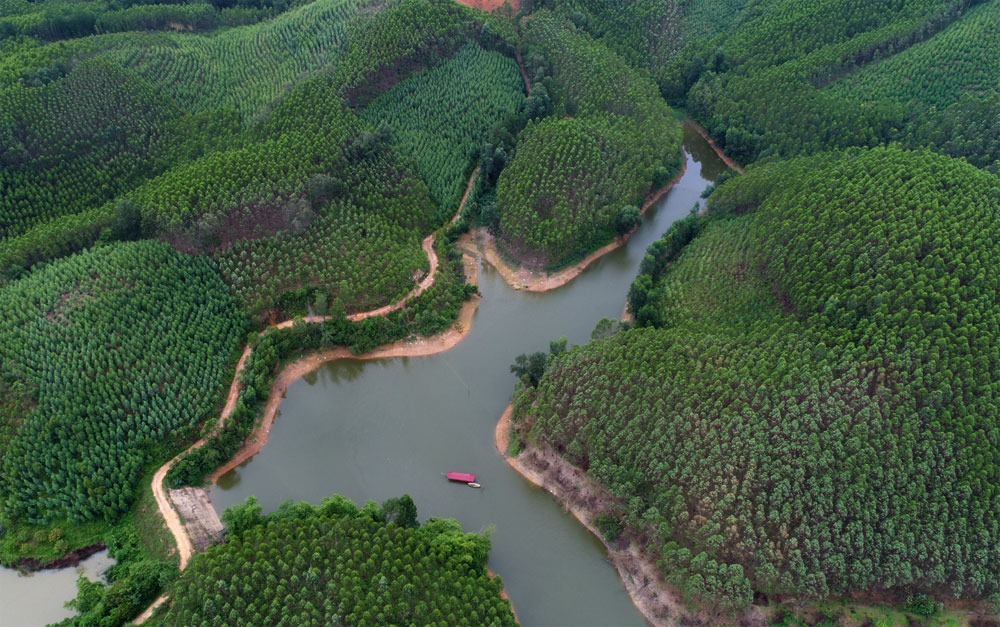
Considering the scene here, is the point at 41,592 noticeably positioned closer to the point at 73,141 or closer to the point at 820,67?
the point at 73,141

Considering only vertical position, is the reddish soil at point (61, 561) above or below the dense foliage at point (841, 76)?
below

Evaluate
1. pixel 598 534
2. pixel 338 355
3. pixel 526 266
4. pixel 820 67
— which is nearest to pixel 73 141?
pixel 338 355

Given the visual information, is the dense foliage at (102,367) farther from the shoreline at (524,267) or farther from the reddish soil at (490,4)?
the reddish soil at (490,4)

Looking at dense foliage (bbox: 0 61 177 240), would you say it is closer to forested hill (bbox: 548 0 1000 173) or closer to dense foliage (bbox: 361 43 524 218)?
dense foliage (bbox: 361 43 524 218)

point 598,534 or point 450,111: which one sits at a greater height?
point 450,111

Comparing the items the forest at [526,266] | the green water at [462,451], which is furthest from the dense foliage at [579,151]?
the green water at [462,451]
